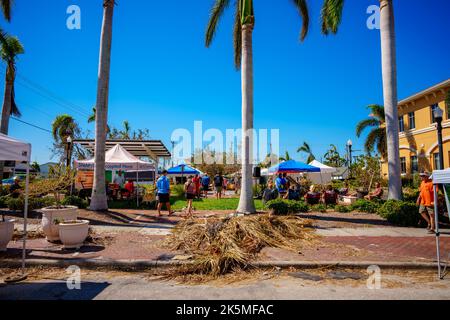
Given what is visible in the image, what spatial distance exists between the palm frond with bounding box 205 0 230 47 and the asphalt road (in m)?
10.8

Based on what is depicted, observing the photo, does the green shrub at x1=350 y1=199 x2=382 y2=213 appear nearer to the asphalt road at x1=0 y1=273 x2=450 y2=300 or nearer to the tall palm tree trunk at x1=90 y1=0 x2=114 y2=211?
the asphalt road at x1=0 y1=273 x2=450 y2=300

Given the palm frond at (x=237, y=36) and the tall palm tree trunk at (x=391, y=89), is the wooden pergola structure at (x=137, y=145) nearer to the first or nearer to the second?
the palm frond at (x=237, y=36)

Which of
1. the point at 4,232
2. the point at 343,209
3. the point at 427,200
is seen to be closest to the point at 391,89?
the point at 427,200

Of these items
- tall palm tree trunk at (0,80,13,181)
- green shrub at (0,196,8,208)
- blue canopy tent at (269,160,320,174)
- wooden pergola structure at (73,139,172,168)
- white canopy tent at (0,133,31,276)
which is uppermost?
tall palm tree trunk at (0,80,13,181)

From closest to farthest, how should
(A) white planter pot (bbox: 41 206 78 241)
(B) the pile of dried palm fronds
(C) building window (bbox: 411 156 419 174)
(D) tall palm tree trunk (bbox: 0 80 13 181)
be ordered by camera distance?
(B) the pile of dried palm fronds
(A) white planter pot (bbox: 41 206 78 241)
(D) tall palm tree trunk (bbox: 0 80 13 181)
(C) building window (bbox: 411 156 419 174)

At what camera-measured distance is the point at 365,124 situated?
29016 millimetres

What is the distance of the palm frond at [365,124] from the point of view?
28875 mm

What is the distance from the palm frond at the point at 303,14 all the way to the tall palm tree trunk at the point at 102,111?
786 cm

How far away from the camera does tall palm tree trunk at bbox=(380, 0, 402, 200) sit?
10945 millimetres

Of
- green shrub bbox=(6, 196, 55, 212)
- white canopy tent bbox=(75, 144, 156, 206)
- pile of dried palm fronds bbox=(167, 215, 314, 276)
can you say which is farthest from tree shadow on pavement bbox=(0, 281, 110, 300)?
white canopy tent bbox=(75, 144, 156, 206)
